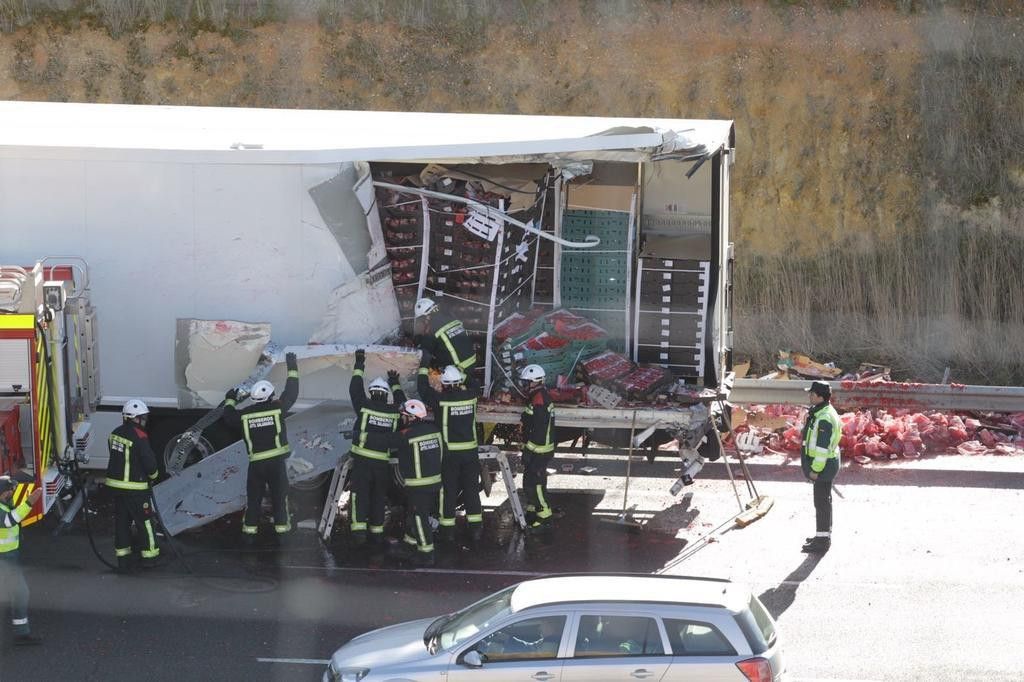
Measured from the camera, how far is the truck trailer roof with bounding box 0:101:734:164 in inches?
408

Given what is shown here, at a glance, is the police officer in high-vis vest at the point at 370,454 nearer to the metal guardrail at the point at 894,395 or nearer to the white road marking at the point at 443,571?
the white road marking at the point at 443,571

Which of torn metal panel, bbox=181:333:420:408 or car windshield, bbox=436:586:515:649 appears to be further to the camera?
torn metal panel, bbox=181:333:420:408

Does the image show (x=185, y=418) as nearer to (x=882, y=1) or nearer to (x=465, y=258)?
(x=465, y=258)

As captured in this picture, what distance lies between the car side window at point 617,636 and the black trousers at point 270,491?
14.2ft

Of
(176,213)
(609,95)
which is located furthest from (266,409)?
(609,95)

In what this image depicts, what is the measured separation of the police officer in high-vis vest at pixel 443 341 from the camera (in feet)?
35.3

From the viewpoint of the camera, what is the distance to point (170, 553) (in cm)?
1030

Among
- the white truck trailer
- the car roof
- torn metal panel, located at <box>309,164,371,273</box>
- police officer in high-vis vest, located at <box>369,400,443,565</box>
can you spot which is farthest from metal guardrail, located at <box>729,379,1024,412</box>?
the car roof

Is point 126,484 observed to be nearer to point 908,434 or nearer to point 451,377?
A: point 451,377

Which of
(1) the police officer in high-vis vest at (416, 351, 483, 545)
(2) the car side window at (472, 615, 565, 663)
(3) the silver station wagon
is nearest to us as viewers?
(3) the silver station wagon

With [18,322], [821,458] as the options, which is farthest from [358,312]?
[821,458]

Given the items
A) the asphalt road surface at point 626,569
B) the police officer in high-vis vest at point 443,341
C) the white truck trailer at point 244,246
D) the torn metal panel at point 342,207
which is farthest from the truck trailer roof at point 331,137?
the asphalt road surface at point 626,569

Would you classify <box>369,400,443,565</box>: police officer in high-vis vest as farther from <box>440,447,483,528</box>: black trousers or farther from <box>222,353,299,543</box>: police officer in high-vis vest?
<box>222,353,299,543</box>: police officer in high-vis vest

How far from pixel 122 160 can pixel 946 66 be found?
615 inches
